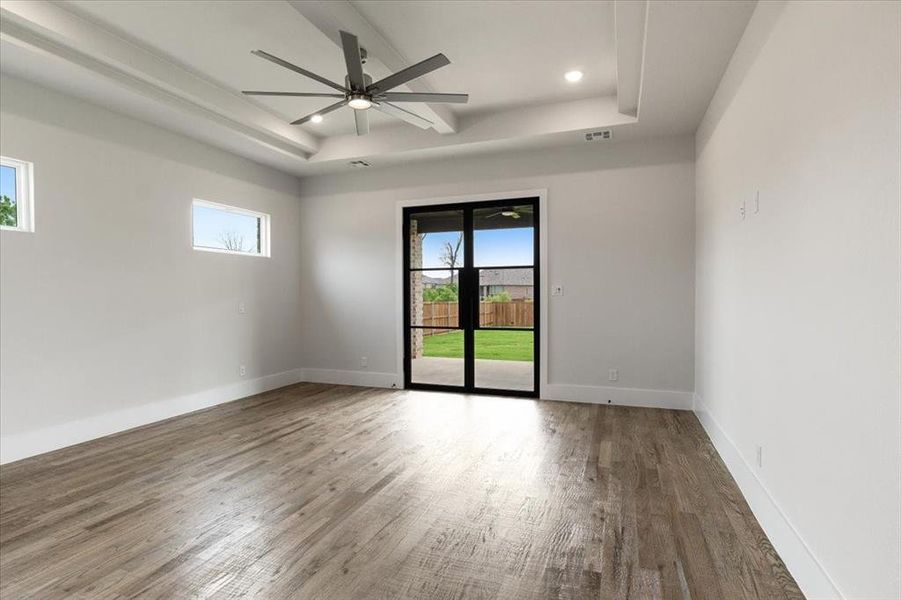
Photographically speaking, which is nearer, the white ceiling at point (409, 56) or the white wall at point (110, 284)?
the white ceiling at point (409, 56)

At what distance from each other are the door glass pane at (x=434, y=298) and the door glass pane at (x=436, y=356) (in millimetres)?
142

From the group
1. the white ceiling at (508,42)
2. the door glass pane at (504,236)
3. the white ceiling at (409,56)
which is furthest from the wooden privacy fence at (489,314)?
the white ceiling at (508,42)

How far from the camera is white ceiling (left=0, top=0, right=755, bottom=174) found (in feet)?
9.79

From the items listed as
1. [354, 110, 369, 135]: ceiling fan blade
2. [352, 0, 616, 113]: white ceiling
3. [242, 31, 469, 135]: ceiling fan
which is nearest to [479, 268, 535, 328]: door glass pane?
[352, 0, 616, 113]: white ceiling

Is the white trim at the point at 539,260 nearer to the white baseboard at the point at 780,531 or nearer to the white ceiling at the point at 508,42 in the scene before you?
the white ceiling at the point at 508,42

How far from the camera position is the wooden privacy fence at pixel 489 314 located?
553cm

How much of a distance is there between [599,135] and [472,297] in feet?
7.67

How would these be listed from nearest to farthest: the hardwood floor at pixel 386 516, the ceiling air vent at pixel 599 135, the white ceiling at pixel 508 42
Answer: the hardwood floor at pixel 386 516
the white ceiling at pixel 508 42
the ceiling air vent at pixel 599 135

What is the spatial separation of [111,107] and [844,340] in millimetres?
5393

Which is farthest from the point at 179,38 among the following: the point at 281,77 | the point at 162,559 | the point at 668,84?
the point at 668,84

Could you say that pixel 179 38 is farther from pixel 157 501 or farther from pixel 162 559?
pixel 162 559

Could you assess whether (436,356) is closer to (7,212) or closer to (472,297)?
(472,297)

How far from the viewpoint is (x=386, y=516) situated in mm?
2570

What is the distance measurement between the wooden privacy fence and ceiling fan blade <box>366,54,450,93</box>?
3108mm
